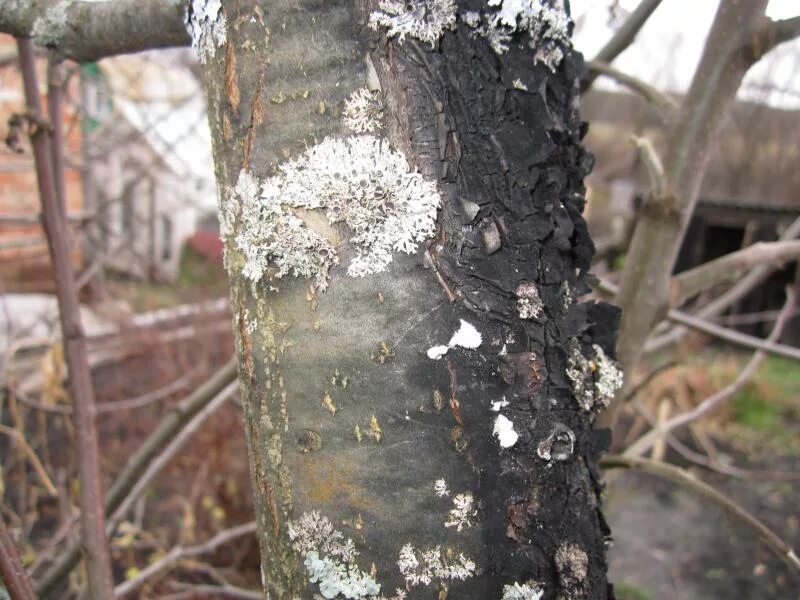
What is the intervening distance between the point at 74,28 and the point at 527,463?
2.25 feet

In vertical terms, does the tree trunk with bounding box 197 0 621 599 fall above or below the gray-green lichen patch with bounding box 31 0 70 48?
below

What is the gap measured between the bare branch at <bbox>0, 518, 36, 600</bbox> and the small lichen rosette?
→ 15.7 inches

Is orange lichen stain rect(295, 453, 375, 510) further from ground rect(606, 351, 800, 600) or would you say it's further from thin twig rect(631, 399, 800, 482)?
ground rect(606, 351, 800, 600)

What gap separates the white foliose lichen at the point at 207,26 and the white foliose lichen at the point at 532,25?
0.66 ft

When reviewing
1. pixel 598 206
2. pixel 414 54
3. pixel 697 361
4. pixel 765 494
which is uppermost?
pixel 414 54

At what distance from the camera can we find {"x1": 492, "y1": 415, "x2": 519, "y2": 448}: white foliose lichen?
0.52 meters

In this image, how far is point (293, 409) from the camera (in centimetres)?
54

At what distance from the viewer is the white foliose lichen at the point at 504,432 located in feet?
1.69

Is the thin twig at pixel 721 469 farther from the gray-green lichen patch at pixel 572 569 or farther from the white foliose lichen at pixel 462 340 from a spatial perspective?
the white foliose lichen at pixel 462 340

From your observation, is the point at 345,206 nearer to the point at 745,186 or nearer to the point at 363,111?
the point at 363,111

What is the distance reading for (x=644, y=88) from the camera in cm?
114

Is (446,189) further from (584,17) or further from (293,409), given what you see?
(584,17)

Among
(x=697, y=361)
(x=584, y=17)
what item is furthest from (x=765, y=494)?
(x=584, y=17)

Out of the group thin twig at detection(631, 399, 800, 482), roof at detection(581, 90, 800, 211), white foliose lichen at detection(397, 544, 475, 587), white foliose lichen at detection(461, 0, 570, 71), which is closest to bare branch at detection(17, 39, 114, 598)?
white foliose lichen at detection(397, 544, 475, 587)
